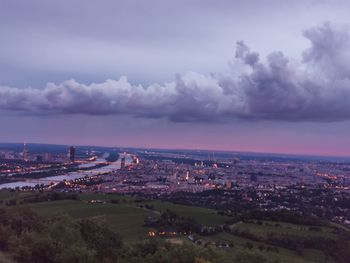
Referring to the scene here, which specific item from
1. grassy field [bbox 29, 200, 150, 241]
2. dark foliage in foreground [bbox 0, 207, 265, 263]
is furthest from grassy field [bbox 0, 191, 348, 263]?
dark foliage in foreground [bbox 0, 207, 265, 263]

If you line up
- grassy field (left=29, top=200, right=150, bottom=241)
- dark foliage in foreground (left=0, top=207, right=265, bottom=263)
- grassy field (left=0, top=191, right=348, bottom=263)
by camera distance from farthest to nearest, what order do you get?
1. grassy field (left=29, top=200, right=150, bottom=241)
2. grassy field (left=0, top=191, right=348, bottom=263)
3. dark foliage in foreground (left=0, top=207, right=265, bottom=263)

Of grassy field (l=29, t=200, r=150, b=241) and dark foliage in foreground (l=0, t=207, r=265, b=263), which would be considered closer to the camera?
dark foliage in foreground (l=0, t=207, r=265, b=263)

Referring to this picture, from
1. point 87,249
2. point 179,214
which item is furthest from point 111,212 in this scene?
point 87,249

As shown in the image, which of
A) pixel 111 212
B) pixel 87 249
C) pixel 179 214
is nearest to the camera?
pixel 87 249

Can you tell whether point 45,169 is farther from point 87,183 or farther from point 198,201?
point 198,201

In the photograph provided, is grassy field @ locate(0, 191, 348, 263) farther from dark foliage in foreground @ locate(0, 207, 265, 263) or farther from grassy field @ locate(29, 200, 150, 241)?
dark foliage in foreground @ locate(0, 207, 265, 263)

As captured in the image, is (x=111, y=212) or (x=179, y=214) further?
(x=111, y=212)

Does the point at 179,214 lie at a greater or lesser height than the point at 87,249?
lesser

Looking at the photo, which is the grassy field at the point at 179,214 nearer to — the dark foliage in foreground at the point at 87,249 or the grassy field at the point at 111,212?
the grassy field at the point at 111,212

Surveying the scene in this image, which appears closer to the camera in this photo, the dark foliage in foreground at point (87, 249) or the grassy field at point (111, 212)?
the dark foliage in foreground at point (87, 249)

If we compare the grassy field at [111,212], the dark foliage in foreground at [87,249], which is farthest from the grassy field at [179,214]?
the dark foliage in foreground at [87,249]

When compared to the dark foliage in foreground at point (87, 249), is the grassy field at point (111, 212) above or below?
below

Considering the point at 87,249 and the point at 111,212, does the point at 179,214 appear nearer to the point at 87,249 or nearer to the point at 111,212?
the point at 111,212

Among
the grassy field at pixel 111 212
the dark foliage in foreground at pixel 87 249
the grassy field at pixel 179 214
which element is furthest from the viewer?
the grassy field at pixel 111 212
